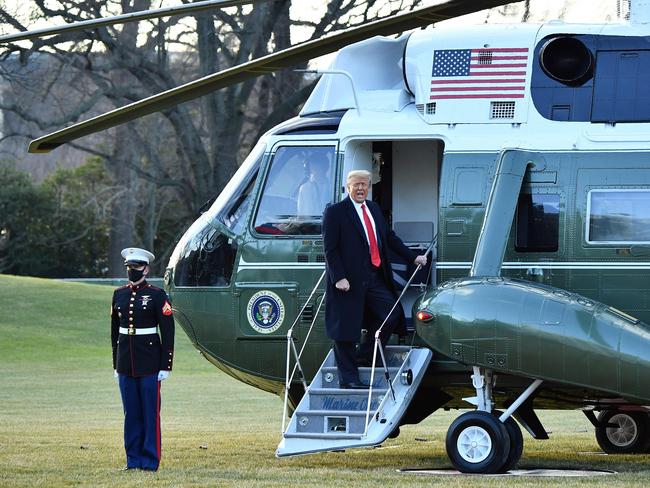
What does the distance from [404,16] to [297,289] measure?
2.88m

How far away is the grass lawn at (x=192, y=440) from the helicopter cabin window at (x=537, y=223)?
187cm

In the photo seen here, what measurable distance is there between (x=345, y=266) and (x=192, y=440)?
3.90 meters

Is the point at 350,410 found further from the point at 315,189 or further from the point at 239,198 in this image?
the point at 239,198

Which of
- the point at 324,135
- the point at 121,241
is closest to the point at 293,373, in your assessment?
the point at 324,135

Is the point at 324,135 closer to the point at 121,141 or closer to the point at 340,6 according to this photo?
the point at 340,6

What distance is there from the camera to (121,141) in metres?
42.1

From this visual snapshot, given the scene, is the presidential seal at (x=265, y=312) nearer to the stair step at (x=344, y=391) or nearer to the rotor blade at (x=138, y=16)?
the stair step at (x=344, y=391)

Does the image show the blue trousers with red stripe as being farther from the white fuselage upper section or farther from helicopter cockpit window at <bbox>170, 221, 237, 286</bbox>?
the white fuselage upper section

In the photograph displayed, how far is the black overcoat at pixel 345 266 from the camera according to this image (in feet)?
34.7

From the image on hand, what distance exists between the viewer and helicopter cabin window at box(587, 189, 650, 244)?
10688mm

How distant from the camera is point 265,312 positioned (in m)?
11.5

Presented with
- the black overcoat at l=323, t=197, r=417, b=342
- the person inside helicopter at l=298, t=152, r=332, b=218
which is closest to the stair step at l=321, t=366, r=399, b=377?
the black overcoat at l=323, t=197, r=417, b=342

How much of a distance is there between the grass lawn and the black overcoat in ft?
3.80

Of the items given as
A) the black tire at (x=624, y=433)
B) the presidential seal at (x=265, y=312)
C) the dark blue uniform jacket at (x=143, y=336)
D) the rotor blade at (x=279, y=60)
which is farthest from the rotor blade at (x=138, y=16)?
the black tire at (x=624, y=433)
